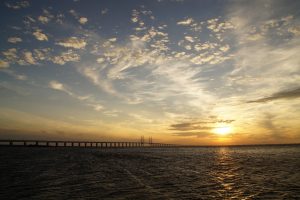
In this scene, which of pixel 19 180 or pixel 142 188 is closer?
pixel 142 188

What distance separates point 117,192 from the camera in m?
15.9

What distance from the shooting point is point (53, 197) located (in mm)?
14344

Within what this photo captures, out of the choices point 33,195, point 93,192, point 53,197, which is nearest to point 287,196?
point 93,192

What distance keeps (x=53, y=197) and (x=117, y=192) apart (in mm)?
3593

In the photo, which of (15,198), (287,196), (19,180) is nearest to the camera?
(15,198)

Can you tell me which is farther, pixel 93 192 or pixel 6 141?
pixel 6 141

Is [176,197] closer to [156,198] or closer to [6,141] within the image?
[156,198]

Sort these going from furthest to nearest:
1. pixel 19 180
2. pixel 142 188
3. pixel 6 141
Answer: pixel 6 141
pixel 19 180
pixel 142 188

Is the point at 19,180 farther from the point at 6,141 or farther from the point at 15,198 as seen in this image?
the point at 6,141

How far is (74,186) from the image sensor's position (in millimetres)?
17828

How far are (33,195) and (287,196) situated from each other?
14.1 metres

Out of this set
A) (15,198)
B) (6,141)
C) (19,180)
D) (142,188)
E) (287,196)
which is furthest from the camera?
(6,141)

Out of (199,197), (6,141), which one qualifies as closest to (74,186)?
(199,197)

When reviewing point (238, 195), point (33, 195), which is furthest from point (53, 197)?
point (238, 195)
